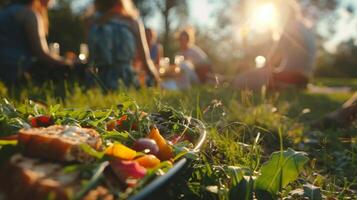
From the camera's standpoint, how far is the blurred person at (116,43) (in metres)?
6.66

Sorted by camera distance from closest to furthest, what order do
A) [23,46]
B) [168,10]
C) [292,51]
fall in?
[23,46], [292,51], [168,10]

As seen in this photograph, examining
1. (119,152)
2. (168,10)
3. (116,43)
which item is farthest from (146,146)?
(168,10)

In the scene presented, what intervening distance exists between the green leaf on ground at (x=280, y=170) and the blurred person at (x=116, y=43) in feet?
15.5

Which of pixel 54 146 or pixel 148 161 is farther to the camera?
pixel 148 161

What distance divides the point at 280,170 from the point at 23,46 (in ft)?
17.2

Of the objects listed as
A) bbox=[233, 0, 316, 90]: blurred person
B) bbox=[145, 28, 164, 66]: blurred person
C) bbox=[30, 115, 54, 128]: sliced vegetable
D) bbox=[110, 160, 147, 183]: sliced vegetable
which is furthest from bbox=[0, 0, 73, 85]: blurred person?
bbox=[145, 28, 164, 66]: blurred person

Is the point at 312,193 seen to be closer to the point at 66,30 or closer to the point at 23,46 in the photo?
the point at 23,46

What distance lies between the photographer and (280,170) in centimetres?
195

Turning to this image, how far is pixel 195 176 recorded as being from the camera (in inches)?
77.5

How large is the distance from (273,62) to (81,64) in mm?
3690

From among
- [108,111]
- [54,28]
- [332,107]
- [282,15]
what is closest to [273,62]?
[282,15]

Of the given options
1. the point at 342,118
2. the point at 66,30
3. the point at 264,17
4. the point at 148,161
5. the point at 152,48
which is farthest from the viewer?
the point at 66,30

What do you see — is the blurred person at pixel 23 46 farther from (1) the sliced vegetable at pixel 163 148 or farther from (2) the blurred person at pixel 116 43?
(1) the sliced vegetable at pixel 163 148

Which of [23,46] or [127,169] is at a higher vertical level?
[23,46]
